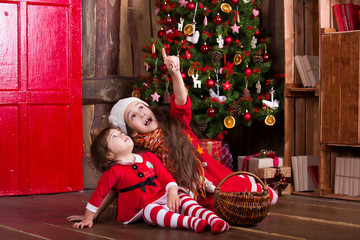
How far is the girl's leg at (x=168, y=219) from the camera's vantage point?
2.55 m

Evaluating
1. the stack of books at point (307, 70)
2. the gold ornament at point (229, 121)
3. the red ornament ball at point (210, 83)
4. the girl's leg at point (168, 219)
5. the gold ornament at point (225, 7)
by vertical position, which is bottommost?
the girl's leg at point (168, 219)

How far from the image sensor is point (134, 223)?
2867 millimetres

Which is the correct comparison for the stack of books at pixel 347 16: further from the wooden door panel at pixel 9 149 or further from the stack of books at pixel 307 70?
the wooden door panel at pixel 9 149

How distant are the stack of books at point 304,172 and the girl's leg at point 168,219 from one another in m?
1.62

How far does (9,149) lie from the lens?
3.95 metres

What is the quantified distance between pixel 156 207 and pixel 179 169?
318mm

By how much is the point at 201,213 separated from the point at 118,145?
59cm

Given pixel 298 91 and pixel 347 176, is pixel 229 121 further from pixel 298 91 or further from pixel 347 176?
pixel 347 176

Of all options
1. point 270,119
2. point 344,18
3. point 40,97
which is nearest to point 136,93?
point 40,97

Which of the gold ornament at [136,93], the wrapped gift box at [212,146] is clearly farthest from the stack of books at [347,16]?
the gold ornament at [136,93]

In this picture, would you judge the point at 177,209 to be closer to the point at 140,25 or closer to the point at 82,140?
the point at 82,140

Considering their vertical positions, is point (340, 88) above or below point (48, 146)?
above

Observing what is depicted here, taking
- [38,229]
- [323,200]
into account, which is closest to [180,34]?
[323,200]

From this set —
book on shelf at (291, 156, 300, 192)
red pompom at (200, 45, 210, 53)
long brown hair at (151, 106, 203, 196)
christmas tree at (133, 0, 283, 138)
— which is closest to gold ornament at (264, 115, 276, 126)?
christmas tree at (133, 0, 283, 138)
